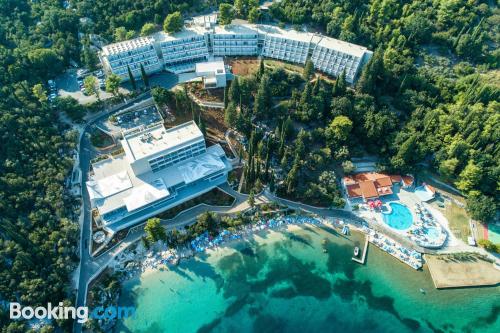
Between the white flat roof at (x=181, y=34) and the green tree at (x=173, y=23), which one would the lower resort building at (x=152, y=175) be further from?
the green tree at (x=173, y=23)

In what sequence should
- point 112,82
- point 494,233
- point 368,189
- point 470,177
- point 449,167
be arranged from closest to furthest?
point 494,233
point 470,177
point 449,167
point 368,189
point 112,82

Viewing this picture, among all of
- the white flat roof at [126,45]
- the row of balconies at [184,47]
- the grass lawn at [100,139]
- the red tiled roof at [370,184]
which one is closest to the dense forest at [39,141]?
the grass lawn at [100,139]

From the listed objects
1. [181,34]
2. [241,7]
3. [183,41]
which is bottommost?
[183,41]

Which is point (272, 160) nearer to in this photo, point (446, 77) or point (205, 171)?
point (205, 171)

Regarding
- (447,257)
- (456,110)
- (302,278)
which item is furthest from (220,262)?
(456,110)

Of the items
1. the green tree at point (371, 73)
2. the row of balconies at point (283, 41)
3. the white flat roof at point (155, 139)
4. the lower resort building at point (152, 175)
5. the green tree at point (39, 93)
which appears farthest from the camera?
the row of balconies at point (283, 41)

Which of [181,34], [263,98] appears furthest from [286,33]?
[181,34]

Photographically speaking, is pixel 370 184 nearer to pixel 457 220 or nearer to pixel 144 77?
pixel 457 220
